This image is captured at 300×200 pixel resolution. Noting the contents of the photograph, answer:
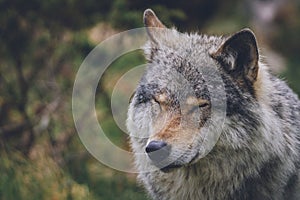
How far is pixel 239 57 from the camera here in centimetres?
521

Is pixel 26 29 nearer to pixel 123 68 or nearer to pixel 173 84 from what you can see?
pixel 123 68

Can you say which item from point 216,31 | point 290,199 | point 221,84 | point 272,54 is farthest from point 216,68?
point 272,54

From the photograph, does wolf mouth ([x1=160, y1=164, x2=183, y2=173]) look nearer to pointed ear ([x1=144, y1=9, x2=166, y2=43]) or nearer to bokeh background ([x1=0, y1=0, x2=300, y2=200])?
pointed ear ([x1=144, y1=9, x2=166, y2=43])

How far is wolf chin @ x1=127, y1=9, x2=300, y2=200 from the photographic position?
A: 16.7 ft

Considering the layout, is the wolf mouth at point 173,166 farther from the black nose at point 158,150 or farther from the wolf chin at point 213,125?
the black nose at point 158,150

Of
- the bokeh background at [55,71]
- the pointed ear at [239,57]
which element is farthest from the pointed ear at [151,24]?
the bokeh background at [55,71]

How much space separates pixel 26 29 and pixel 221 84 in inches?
126

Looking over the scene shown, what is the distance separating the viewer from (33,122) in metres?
8.09

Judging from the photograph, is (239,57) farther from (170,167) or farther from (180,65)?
(170,167)

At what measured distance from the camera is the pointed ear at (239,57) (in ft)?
16.9

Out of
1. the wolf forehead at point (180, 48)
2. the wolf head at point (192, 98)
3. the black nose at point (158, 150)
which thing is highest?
the wolf forehead at point (180, 48)

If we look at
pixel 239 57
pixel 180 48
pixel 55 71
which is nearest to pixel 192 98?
pixel 239 57

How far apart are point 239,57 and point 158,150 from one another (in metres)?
0.85

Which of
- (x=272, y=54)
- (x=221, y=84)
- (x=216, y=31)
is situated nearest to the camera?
(x=221, y=84)
